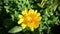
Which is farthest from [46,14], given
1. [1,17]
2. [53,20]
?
[1,17]

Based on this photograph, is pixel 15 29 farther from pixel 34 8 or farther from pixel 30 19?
pixel 34 8

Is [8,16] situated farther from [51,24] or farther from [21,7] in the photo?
[51,24]

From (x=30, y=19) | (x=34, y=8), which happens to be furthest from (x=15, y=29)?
(x=34, y=8)

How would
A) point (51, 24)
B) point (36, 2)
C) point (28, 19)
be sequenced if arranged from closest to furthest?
point (28, 19) < point (51, 24) < point (36, 2)

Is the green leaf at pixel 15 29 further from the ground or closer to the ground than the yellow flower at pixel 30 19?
closer to the ground

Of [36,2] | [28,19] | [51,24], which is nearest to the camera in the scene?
[28,19]
